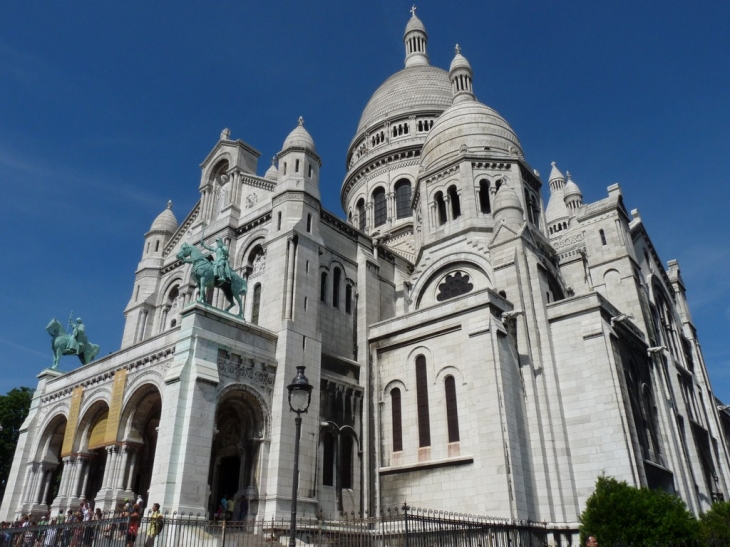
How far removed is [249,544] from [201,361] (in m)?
6.64

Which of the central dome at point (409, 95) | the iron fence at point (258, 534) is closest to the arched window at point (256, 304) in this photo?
the iron fence at point (258, 534)

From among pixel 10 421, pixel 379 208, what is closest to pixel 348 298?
pixel 379 208

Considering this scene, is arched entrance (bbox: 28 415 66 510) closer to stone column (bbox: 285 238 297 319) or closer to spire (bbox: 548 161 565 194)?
stone column (bbox: 285 238 297 319)

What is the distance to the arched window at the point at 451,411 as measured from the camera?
991 inches

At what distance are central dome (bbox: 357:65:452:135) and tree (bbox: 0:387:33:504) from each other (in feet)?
120

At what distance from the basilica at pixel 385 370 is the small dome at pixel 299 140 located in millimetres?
177

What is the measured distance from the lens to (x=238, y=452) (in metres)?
24.3

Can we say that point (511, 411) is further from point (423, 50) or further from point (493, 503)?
point (423, 50)

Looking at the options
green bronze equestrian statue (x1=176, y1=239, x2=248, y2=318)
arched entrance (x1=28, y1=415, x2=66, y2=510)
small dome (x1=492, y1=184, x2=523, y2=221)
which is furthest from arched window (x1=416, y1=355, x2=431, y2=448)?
arched entrance (x1=28, y1=415, x2=66, y2=510)

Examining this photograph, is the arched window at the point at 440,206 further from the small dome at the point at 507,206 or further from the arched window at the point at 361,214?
the arched window at the point at 361,214

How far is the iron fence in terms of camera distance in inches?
672

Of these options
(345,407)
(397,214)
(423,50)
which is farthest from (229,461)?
(423,50)

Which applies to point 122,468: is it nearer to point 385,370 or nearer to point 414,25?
point 385,370

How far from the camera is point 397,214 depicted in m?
47.5
